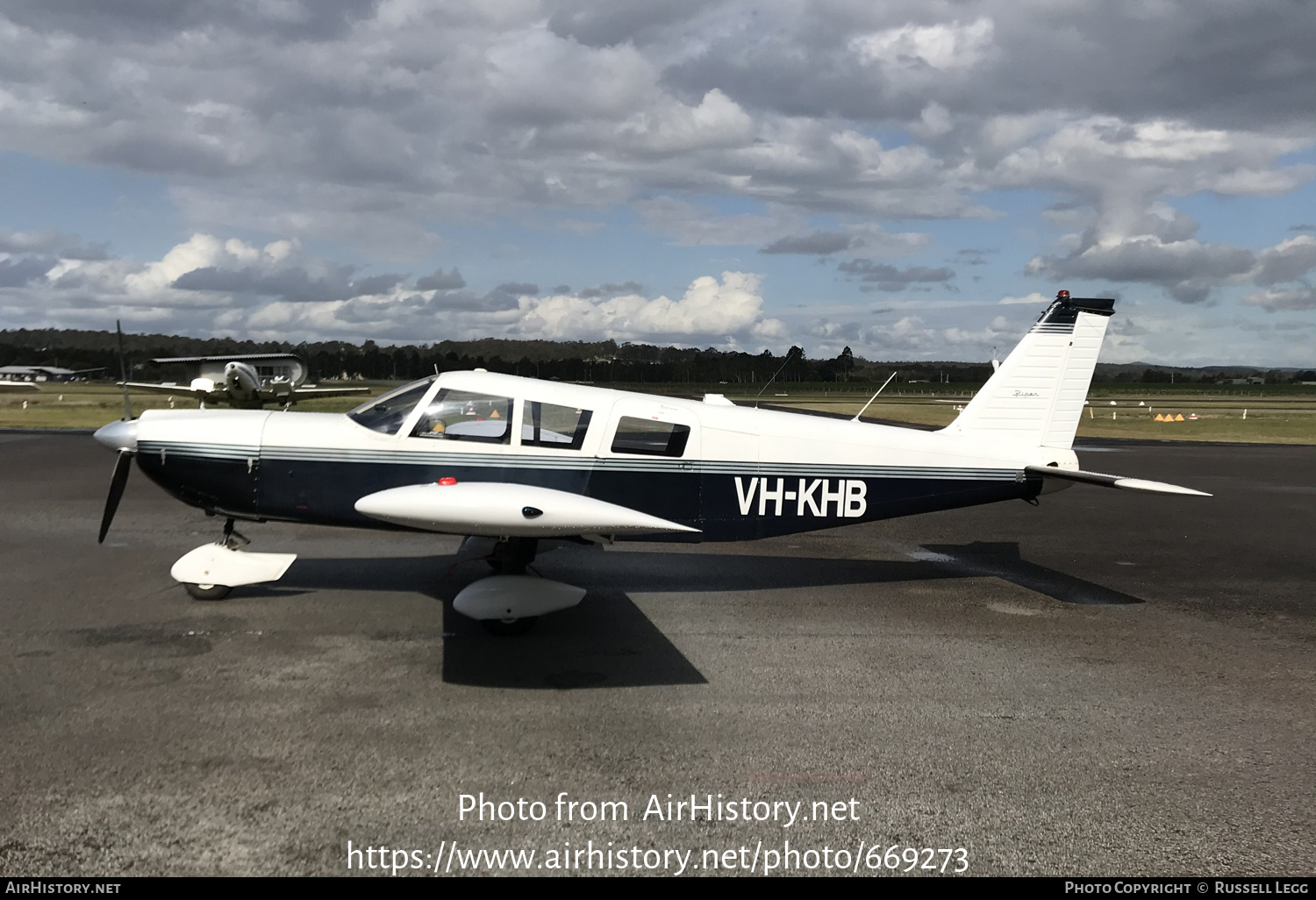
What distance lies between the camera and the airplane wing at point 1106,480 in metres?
7.61

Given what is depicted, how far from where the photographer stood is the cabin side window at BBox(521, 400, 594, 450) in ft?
24.8

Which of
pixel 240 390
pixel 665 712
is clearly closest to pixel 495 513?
pixel 665 712

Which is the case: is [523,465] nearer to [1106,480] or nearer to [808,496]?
[808,496]

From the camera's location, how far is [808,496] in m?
8.10

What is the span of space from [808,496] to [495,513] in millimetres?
3112

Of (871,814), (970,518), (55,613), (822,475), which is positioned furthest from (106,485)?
(871,814)

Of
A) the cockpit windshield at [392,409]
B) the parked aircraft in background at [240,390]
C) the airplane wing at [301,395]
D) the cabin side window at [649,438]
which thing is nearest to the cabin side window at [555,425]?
the cabin side window at [649,438]

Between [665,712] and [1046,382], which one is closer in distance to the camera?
[665,712]

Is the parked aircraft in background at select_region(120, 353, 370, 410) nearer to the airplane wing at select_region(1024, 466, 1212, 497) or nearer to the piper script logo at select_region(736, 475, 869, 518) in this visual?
the piper script logo at select_region(736, 475, 869, 518)

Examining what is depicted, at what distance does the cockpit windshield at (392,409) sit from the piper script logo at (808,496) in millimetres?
2917

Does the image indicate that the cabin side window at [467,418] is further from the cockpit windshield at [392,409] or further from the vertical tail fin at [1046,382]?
the vertical tail fin at [1046,382]

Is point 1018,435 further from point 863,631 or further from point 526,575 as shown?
point 526,575

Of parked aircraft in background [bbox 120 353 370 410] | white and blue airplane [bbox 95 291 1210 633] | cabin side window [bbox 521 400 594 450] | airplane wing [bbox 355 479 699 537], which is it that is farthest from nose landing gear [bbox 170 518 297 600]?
parked aircraft in background [bbox 120 353 370 410]

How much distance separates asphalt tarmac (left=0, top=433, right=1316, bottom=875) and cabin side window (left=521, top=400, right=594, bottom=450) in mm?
1549
